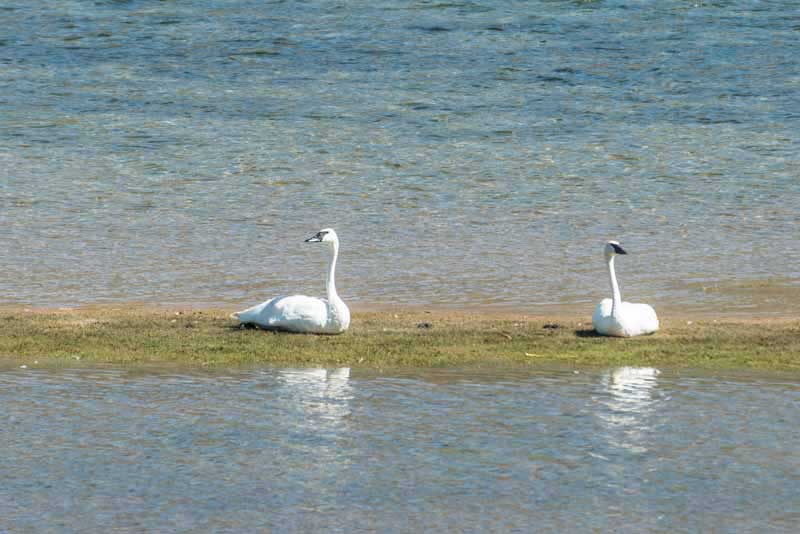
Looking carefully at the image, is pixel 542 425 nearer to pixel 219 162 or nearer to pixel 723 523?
pixel 723 523

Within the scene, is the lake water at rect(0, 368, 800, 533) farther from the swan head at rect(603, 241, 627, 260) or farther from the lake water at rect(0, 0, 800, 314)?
the lake water at rect(0, 0, 800, 314)

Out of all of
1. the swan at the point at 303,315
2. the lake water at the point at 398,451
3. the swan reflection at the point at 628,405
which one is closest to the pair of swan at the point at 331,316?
the swan at the point at 303,315

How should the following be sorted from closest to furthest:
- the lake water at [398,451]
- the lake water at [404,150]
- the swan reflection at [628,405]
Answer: the lake water at [398,451]
the swan reflection at [628,405]
the lake water at [404,150]

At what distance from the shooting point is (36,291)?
48.4 ft

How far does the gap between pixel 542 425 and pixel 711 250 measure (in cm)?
794

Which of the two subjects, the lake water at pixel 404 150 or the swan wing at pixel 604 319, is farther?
the lake water at pixel 404 150

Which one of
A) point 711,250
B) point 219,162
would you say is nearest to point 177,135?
point 219,162

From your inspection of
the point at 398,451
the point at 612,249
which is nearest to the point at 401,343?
the point at 612,249

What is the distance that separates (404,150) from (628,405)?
43.7 feet

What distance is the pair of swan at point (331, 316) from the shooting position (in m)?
12.3

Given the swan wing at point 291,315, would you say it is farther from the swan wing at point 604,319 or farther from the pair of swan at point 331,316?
the swan wing at point 604,319

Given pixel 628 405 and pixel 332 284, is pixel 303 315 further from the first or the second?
pixel 628 405

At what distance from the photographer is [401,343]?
39.4 ft

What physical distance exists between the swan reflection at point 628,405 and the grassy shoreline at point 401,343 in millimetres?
430
